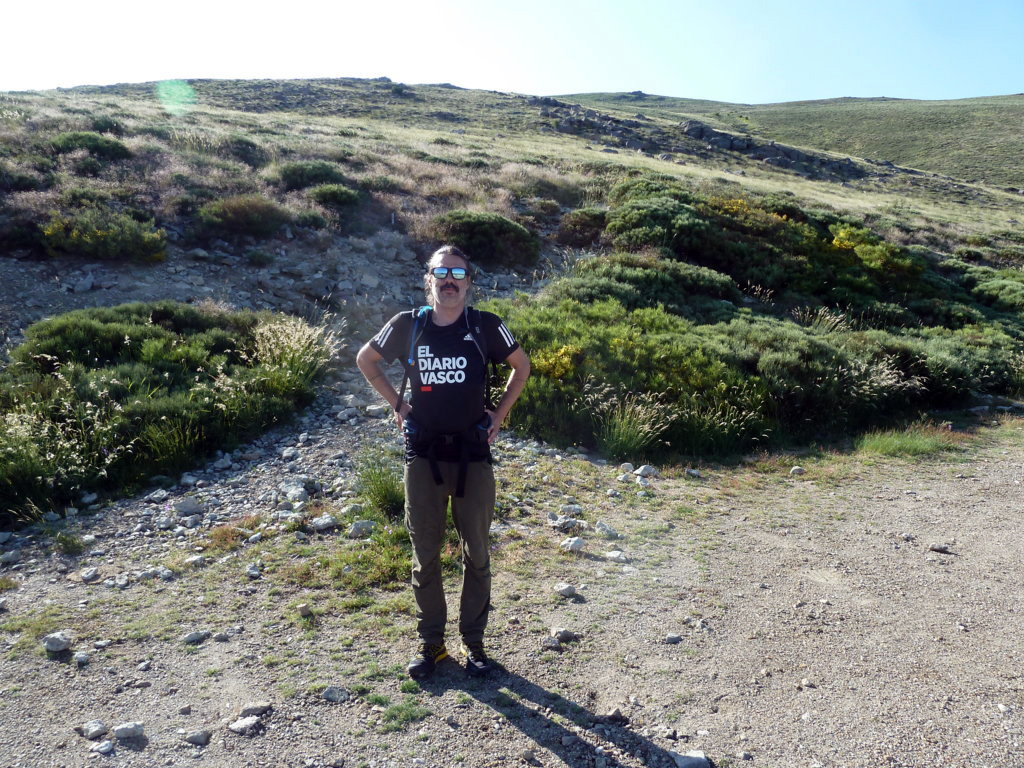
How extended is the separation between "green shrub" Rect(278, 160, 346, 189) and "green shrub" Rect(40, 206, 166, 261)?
4.70m

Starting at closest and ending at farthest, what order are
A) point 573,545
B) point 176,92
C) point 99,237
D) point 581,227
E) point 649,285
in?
point 573,545
point 99,237
point 649,285
point 581,227
point 176,92

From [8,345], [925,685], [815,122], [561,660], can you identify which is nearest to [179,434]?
[8,345]

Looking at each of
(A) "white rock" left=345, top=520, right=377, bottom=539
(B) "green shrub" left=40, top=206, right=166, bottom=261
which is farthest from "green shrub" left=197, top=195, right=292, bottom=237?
(A) "white rock" left=345, top=520, right=377, bottom=539

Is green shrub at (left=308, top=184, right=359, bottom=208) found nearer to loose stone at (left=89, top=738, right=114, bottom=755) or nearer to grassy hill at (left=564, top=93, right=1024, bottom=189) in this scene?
loose stone at (left=89, top=738, right=114, bottom=755)

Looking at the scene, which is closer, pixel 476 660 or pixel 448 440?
pixel 448 440

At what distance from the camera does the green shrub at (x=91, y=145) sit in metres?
14.4

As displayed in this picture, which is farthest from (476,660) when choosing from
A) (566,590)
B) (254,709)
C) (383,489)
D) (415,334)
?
(383,489)

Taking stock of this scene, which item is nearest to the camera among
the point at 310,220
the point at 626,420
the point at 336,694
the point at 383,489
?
the point at 336,694

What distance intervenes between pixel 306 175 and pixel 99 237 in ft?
19.1

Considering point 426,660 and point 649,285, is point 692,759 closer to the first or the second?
point 426,660

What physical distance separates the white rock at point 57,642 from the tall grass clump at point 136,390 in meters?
2.04

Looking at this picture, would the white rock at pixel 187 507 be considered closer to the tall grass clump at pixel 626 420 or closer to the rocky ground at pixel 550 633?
the rocky ground at pixel 550 633

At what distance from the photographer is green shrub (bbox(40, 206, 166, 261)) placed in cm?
1046

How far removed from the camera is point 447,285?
3555mm
